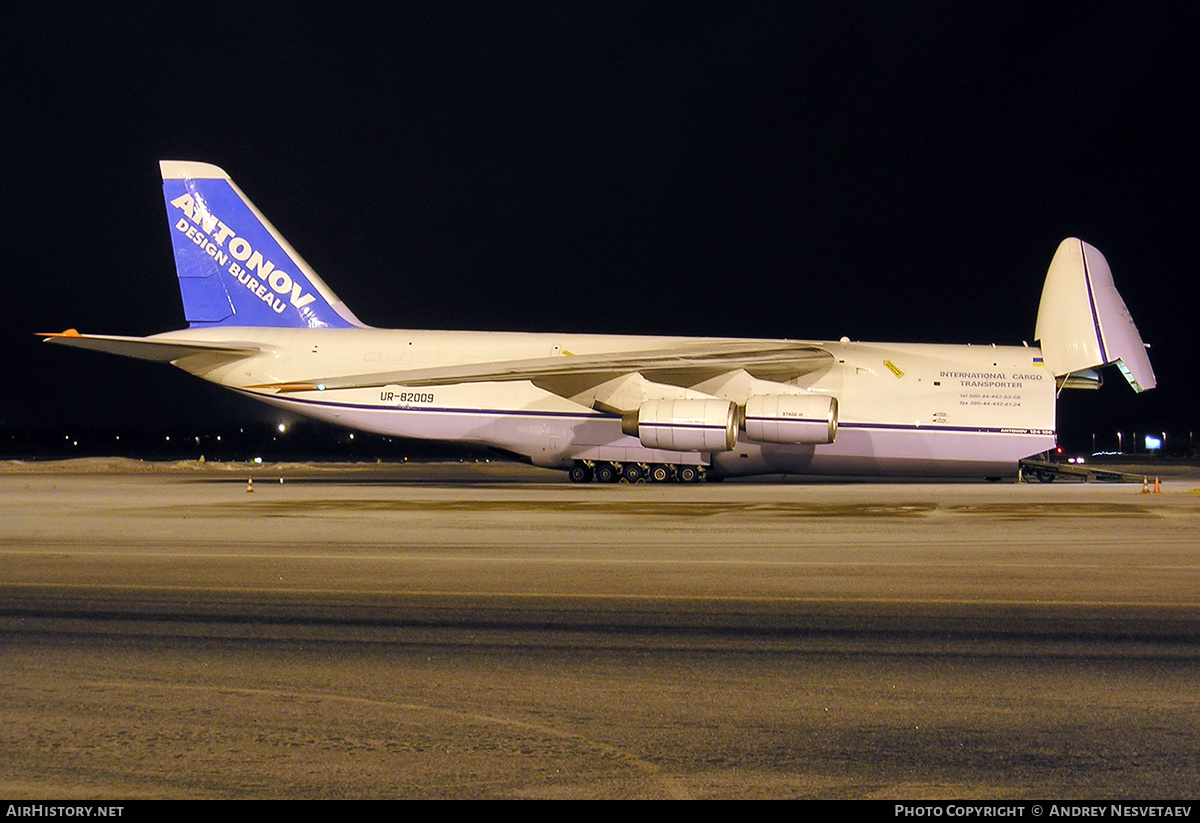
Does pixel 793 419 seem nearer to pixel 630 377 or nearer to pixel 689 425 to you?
pixel 689 425

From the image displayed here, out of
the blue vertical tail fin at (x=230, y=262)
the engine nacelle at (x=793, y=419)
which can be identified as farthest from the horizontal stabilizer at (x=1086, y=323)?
the blue vertical tail fin at (x=230, y=262)

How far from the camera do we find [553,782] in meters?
3.71

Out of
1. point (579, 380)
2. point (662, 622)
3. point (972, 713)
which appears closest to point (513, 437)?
point (579, 380)

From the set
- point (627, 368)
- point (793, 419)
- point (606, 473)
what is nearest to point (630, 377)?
point (627, 368)

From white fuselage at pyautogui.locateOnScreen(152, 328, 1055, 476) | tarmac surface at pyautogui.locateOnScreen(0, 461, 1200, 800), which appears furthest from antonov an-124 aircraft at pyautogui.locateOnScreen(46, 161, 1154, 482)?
tarmac surface at pyautogui.locateOnScreen(0, 461, 1200, 800)

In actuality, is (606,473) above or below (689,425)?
below

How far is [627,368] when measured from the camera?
20.6 m

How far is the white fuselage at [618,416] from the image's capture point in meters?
21.0

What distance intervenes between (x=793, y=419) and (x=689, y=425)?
2.13 meters

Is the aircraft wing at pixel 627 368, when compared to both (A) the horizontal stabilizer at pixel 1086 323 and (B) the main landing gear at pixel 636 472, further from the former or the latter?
(A) the horizontal stabilizer at pixel 1086 323

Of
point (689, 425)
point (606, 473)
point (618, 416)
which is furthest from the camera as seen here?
point (606, 473)

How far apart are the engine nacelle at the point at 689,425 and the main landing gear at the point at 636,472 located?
234cm

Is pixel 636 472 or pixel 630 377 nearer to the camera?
pixel 630 377

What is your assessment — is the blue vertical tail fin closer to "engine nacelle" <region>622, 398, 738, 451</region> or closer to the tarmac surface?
"engine nacelle" <region>622, 398, 738, 451</region>
